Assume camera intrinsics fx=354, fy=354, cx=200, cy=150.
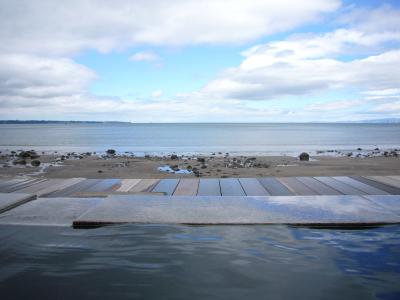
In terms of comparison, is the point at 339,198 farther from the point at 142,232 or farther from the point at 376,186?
the point at 142,232

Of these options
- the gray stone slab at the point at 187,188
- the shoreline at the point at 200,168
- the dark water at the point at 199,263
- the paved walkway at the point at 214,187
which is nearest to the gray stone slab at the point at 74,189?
the paved walkway at the point at 214,187

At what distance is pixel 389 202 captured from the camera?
15.0 ft

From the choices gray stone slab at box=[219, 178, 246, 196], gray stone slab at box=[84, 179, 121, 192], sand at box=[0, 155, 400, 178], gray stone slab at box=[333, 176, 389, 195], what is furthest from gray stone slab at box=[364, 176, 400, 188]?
gray stone slab at box=[84, 179, 121, 192]

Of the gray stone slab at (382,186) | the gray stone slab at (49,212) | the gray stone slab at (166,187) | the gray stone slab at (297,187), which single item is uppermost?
the gray stone slab at (382,186)

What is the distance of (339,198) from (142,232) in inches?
107

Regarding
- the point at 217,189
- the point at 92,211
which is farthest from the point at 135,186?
the point at 92,211

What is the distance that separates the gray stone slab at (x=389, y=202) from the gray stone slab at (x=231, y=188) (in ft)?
6.22

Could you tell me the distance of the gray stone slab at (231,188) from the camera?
5.75 m

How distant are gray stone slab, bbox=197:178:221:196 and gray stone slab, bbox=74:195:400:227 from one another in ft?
2.87

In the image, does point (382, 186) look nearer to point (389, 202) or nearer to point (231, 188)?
point (389, 202)

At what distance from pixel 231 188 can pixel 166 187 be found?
114 centimetres

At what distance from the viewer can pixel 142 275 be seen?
3.22 meters

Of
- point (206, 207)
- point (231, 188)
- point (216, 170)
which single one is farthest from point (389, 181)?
point (216, 170)

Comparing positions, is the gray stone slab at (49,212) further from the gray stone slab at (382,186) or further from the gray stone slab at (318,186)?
the gray stone slab at (382,186)
